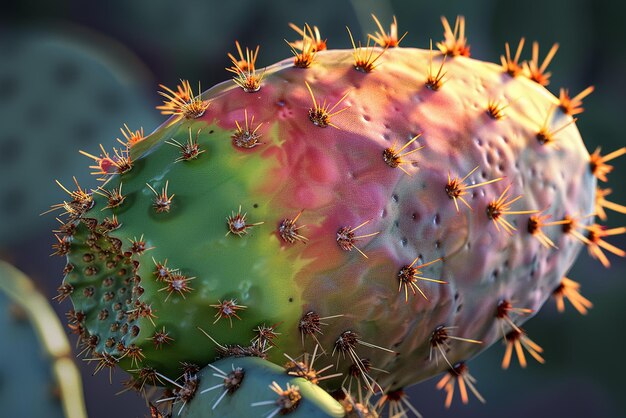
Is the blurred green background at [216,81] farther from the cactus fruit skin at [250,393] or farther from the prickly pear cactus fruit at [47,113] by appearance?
the cactus fruit skin at [250,393]

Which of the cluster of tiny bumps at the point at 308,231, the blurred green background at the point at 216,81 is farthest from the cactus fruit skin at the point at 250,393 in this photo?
the blurred green background at the point at 216,81

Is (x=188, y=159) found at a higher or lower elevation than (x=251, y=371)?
higher

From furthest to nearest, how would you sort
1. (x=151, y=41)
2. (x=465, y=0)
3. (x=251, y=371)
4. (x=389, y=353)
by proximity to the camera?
1. (x=465, y=0)
2. (x=151, y=41)
3. (x=389, y=353)
4. (x=251, y=371)

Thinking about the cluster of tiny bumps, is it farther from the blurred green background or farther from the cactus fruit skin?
the blurred green background

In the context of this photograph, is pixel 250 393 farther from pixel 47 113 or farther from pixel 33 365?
pixel 47 113

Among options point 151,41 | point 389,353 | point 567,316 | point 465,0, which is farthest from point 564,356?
point 389,353

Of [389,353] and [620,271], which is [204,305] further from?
[620,271]
